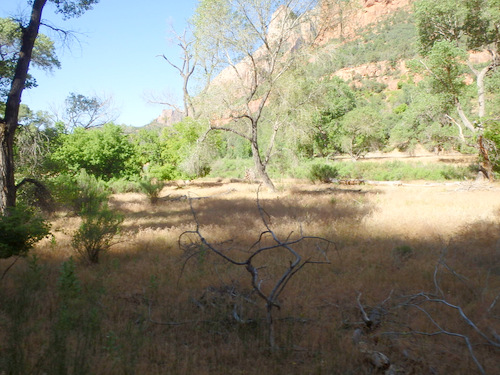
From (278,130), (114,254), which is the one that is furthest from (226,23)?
(114,254)

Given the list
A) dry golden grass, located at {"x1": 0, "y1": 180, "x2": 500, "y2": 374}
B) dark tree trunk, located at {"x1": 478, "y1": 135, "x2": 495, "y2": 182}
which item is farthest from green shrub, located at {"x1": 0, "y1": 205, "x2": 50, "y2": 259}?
dark tree trunk, located at {"x1": 478, "y1": 135, "x2": 495, "y2": 182}

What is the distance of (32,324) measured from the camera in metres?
3.77

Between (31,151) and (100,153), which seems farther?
(100,153)

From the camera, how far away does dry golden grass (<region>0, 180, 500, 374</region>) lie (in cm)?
312

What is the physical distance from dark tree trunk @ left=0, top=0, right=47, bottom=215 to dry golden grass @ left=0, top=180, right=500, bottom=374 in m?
1.53

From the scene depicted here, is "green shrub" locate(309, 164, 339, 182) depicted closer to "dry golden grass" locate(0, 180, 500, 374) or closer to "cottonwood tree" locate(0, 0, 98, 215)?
"dry golden grass" locate(0, 180, 500, 374)

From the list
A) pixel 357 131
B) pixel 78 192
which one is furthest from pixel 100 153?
pixel 357 131

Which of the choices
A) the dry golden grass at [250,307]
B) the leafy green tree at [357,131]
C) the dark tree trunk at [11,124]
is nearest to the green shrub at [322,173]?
the leafy green tree at [357,131]

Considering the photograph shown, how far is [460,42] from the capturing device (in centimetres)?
2036

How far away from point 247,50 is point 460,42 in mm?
14486

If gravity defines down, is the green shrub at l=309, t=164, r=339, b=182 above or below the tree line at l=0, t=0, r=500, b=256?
below

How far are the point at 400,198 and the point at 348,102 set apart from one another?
1495 inches

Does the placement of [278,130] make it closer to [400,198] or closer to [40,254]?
[400,198]

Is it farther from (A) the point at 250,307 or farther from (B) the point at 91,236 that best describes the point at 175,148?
(A) the point at 250,307
